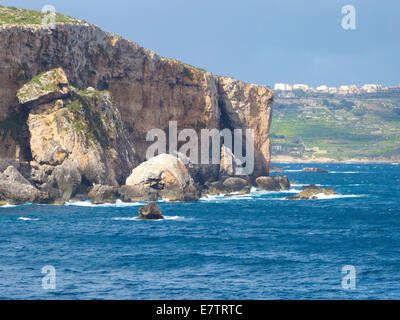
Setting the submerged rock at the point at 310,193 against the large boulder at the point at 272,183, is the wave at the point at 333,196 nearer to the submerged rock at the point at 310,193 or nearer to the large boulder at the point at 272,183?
the submerged rock at the point at 310,193

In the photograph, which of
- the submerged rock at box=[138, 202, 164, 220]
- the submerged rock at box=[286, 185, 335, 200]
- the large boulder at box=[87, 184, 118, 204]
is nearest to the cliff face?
the large boulder at box=[87, 184, 118, 204]

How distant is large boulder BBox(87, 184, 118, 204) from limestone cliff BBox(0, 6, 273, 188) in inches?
412

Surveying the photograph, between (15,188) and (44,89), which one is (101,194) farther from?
(44,89)

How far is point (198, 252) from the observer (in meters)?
56.7

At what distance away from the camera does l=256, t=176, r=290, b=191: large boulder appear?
141 metres

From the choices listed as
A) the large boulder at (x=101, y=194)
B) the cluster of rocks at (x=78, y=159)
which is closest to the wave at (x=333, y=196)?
the cluster of rocks at (x=78, y=159)

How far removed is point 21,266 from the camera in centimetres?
4825

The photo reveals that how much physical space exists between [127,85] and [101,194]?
118 feet

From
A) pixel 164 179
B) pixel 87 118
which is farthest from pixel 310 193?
pixel 87 118

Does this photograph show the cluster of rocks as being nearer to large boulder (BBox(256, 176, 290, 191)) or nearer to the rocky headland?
the rocky headland

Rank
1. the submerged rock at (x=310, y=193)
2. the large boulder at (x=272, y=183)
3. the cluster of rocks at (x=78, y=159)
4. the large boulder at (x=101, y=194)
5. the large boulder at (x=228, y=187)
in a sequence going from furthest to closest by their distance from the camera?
1. the large boulder at (x=272, y=183)
2. the large boulder at (x=228, y=187)
3. the submerged rock at (x=310, y=193)
4. the large boulder at (x=101, y=194)
5. the cluster of rocks at (x=78, y=159)

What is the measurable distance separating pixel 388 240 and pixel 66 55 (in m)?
69.2

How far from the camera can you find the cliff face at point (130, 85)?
339ft

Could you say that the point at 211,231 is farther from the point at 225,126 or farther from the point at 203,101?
the point at 225,126
